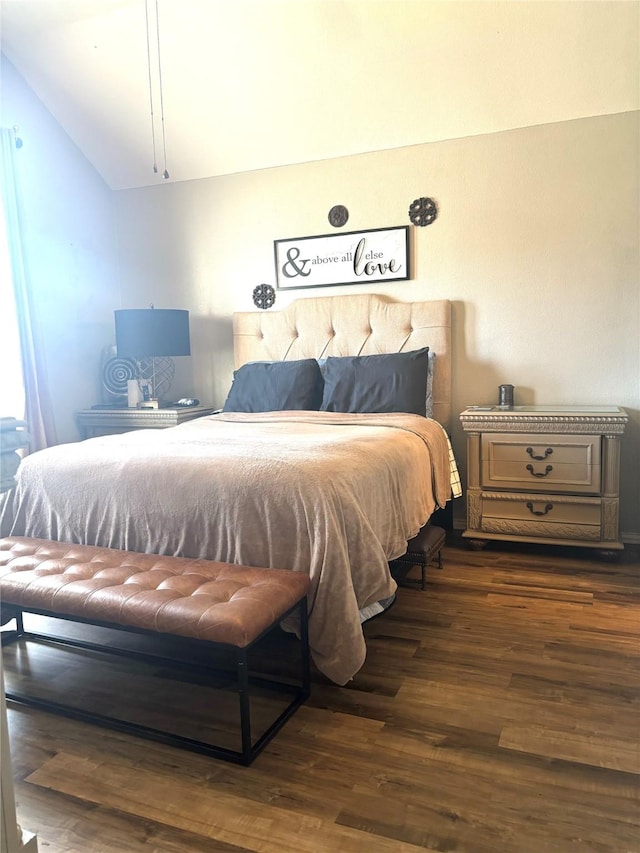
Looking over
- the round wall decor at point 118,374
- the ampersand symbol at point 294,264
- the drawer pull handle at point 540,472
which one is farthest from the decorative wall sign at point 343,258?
the drawer pull handle at point 540,472

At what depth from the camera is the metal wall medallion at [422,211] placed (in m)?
3.73

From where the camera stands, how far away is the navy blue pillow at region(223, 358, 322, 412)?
366 cm

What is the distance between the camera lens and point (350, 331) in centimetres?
390

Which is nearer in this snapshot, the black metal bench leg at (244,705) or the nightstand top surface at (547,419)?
the black metal bench leg at (244,705)

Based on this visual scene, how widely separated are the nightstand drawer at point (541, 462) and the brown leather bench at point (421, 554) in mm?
503

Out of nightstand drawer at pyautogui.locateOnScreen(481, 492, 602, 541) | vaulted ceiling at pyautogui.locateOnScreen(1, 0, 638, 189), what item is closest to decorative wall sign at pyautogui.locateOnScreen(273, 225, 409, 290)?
vaulted ceiling at pyautogui.locateOnScreen(1, 0, 638, 189)

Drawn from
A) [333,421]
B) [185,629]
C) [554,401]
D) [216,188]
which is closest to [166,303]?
[216,188]

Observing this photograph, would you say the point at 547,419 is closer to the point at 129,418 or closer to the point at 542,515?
the point at 542,515

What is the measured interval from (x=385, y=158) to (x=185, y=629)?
3.14 meters

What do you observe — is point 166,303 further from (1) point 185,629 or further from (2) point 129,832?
(2) point 129,832

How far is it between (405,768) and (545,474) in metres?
1.96

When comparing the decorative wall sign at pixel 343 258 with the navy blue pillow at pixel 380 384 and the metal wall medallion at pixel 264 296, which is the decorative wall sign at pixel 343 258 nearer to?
the metal wall medallion at pixel 264 296

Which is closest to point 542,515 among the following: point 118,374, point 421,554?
point 421,554

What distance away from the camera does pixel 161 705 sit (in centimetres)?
195
